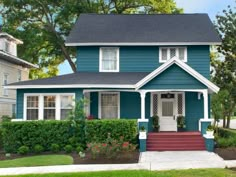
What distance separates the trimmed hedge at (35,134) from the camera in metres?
16.9

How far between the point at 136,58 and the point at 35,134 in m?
7.96

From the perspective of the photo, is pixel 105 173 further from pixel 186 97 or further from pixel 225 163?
pixel 186 97

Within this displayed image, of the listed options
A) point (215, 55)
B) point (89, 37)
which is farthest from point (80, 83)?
point (215, 55)

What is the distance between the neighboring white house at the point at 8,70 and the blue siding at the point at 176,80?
11862 mm

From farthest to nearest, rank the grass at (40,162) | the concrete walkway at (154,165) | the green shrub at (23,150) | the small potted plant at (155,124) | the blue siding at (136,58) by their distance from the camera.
A: the blue siding at (136,58)
the small potted plant at (155,124)
the green shrub at (23,150)
the grass at (40,162)
the concrete walkway at (154,165)

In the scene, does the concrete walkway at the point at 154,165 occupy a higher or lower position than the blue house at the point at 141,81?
lower

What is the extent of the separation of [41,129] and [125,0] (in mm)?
22651

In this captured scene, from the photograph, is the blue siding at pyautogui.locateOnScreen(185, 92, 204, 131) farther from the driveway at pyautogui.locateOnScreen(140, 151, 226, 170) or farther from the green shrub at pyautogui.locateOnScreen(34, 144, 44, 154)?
the green shrub at pyautogui.locateOnScreen(34, 144, 44, 154)

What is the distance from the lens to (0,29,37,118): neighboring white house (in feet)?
82.6

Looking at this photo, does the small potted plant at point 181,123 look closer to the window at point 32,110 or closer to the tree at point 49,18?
the window at point 32,110

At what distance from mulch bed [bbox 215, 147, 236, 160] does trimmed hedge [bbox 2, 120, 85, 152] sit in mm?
6622

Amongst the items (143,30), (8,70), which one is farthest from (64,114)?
(8,70)

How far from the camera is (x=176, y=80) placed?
1767cm

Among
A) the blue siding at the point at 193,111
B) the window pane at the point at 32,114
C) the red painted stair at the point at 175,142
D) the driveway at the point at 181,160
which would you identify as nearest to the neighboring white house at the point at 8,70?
the window pane at the point at 32,114
